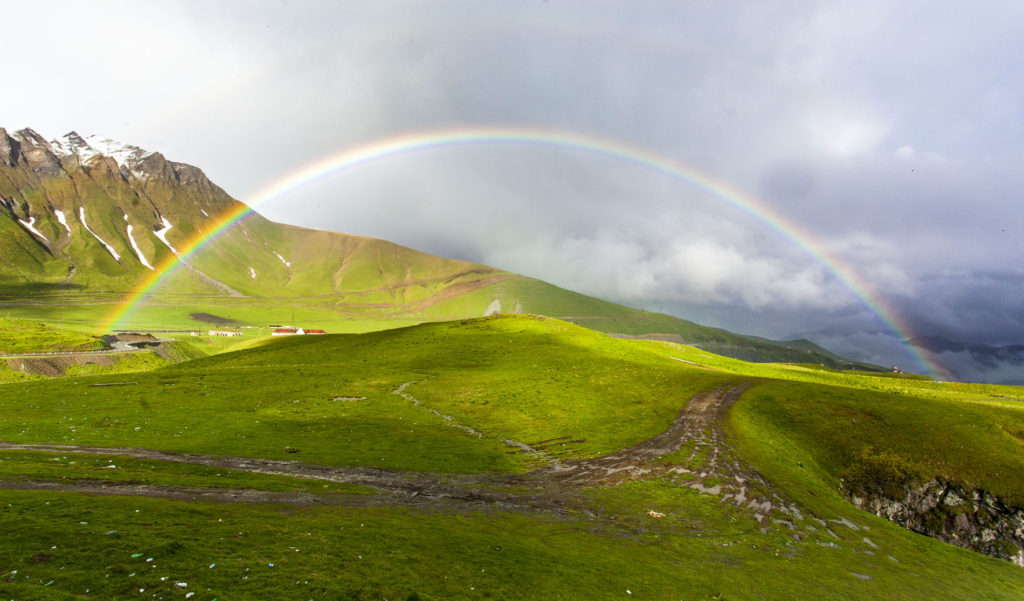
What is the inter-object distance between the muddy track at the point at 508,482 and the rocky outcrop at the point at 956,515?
1211cm

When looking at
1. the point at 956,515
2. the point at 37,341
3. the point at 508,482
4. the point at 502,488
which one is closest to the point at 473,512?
the point at 502,488

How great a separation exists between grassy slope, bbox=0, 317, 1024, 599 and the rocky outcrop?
99.7 inches

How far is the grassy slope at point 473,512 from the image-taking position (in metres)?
14.2

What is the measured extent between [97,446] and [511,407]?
37493 mm

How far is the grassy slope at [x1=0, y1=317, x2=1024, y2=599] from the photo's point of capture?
14164mm

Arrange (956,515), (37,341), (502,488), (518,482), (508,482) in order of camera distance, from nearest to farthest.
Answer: (502,488)
(508,482)
(518,482)
(956,515)
(37,341)

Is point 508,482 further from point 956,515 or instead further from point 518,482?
point 956,515

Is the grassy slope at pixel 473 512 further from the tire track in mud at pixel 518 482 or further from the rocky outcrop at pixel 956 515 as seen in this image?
the rocky outcrop at pixel 956 515

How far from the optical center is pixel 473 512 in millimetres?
24203

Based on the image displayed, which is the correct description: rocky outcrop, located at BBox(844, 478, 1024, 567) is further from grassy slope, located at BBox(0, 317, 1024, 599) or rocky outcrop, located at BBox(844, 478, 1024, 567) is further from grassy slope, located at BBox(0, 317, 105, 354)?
grassy slope, located at BBox(0, 317, 105, 354)

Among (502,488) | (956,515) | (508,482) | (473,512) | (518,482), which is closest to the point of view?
(473,512)

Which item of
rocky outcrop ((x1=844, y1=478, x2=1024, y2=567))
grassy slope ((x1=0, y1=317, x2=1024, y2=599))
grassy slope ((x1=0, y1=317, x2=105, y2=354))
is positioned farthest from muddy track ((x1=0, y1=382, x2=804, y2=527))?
grassy slope ((x1=0, y1=317, x2=105, y2=354))

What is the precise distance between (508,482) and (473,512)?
21.9ft

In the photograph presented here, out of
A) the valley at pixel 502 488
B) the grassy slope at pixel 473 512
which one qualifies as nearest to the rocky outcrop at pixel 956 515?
the valley at pixel 502 488
